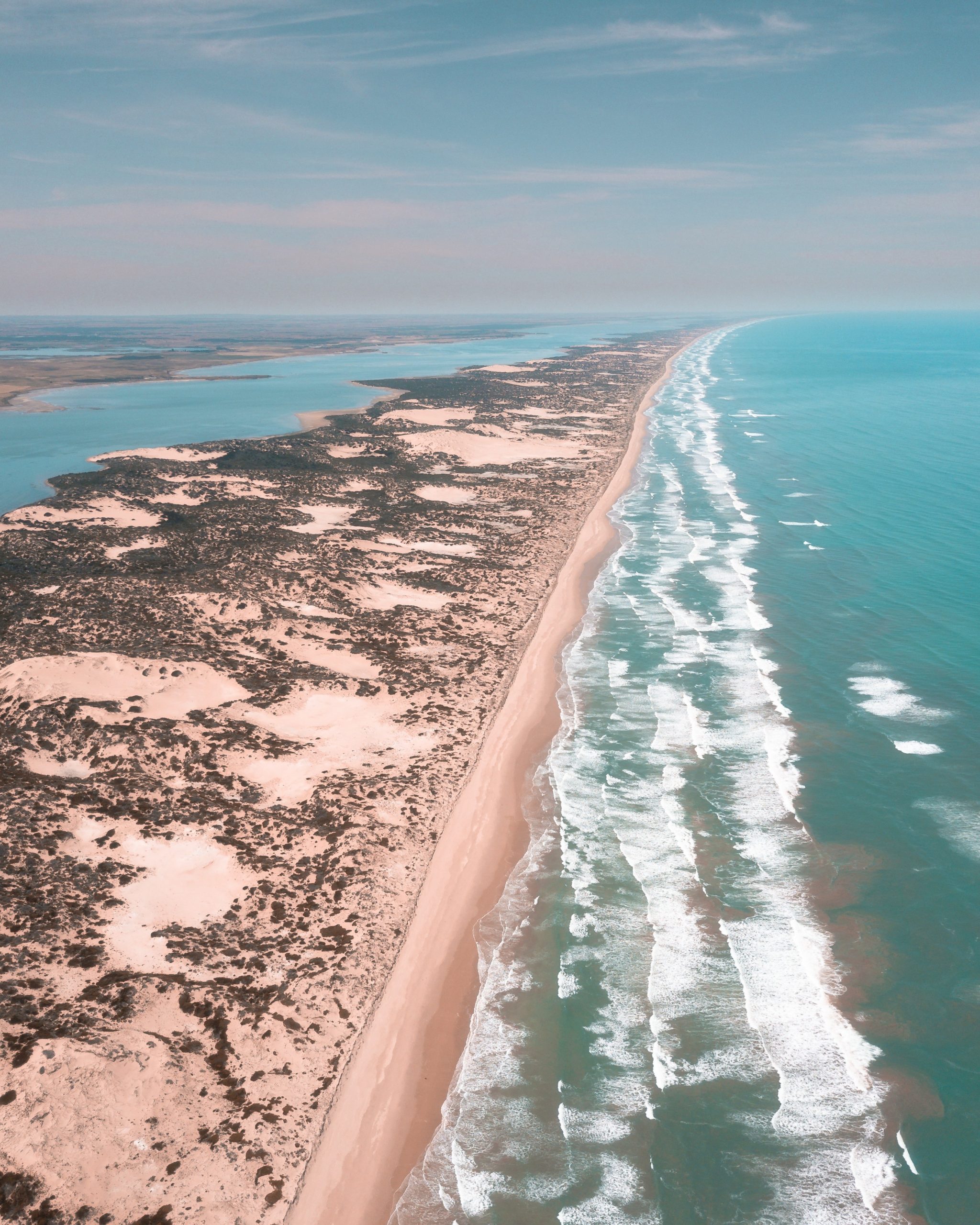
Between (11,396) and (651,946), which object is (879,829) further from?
(11,396)

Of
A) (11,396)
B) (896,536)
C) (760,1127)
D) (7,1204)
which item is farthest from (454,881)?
(11,396)

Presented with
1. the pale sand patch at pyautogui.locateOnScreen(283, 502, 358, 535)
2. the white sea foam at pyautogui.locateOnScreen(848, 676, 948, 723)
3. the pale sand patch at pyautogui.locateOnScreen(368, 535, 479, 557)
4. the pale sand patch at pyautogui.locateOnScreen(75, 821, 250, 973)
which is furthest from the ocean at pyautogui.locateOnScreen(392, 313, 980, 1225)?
the pale sand patch at pyautogui.locateOnScreen(283, 502, 358, 535)

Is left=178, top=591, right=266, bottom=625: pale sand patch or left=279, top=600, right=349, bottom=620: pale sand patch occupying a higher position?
left=178, top=591, right=266, bottom=625: pale sand patch

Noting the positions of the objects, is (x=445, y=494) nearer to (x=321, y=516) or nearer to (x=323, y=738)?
(x=321, y=516)

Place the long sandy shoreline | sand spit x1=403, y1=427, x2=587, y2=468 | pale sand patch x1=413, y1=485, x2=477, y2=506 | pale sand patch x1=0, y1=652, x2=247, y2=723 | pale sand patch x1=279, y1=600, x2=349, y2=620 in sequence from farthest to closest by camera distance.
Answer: sand spit x1=403, y1=427, x2=587, y2=468 → pale sand patch x1=413, y1=485, x2=477, y2=506 → pale sand patch x1=279, y1=600, x2=349, y2=620 → pale sand patch x1=0, y1=652, x2=247, y2=723 → the long sandy shoreline

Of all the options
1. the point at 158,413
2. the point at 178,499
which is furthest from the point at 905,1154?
the point at 158,413

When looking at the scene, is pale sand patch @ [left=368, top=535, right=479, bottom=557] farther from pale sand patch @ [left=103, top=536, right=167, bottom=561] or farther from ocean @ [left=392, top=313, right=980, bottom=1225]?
pale sand patch @ [left=103, top=536, right=167, bottom=561]
